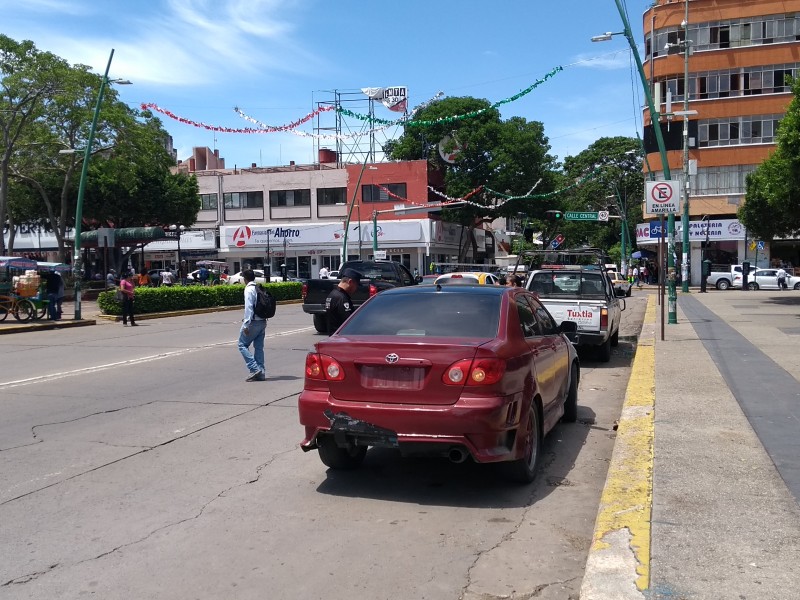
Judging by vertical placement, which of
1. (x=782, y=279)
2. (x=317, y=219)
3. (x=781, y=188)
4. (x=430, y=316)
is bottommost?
(x=782, y=279)

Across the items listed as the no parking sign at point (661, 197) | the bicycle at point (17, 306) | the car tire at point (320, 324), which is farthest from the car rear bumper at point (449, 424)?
the bicycle at point (17, 306)

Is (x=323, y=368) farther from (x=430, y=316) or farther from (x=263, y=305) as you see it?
→ (x=263, y=305)

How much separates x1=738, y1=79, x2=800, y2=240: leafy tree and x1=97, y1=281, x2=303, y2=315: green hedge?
19861mm

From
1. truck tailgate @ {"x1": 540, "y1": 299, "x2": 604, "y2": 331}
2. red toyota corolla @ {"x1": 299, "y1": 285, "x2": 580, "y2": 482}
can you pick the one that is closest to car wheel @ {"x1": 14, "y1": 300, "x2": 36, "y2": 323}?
truck tailgate @ {"x1": 540, "y1": 299, "x2": 604, "y2": 331}

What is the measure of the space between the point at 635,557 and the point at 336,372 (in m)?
2.61

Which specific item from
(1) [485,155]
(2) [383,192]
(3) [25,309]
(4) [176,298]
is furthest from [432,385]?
(2) [383,192]

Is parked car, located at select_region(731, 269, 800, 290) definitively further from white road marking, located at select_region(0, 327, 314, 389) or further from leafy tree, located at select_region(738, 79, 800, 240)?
white road marking, located at select_region(0, 327, 314, 389)

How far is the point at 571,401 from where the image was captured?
8602 millimetres

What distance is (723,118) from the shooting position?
49.7 meters

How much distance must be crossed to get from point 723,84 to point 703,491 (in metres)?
50.3

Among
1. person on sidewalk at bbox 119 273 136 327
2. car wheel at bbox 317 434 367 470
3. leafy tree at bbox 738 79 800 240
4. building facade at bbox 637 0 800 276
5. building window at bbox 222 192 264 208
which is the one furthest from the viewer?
building window at bbox 222 192 264 208

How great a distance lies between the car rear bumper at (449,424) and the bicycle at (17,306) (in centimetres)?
2025

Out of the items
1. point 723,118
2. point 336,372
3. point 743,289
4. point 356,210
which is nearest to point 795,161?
point 336,372

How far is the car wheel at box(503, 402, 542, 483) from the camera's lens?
6016 millimetres
